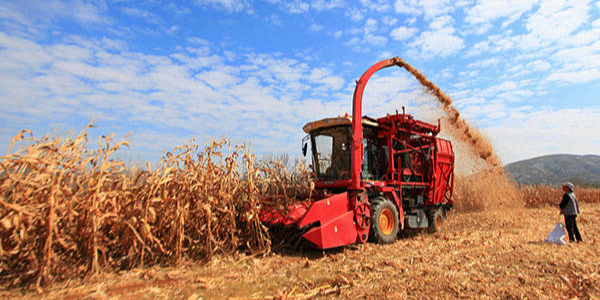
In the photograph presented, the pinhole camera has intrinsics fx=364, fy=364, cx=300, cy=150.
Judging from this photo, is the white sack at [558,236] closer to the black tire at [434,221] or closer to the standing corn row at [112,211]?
the black tire at [434,221]

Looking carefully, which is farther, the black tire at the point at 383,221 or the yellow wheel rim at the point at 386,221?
the yellow wheel rim at the point at 386,221

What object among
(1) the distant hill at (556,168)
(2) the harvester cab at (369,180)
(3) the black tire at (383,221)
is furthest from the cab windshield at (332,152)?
(1) the distant hill at (556,168)

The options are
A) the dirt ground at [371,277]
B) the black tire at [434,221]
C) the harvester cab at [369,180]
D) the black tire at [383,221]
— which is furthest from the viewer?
the black tire at [434,221]

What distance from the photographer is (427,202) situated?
895 cm

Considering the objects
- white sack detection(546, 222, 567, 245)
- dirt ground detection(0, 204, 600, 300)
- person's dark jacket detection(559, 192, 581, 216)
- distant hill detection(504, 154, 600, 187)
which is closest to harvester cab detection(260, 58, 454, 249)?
dirt ground detection(0, 204, 600, 300)

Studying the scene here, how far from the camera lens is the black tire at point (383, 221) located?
6543 mm

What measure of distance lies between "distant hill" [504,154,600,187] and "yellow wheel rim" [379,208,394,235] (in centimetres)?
5034

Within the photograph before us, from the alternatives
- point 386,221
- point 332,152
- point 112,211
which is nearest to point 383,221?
point 386,221

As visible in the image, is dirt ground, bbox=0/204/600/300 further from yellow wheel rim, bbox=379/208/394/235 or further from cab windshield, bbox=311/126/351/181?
cab windshield, bbox=311/126/351/181

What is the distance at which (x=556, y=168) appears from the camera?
183 feet

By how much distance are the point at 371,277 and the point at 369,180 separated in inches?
118

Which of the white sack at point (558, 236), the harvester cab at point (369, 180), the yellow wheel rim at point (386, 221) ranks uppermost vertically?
the harvester cab at point (369, 180)

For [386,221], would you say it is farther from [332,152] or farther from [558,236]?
[558,236]

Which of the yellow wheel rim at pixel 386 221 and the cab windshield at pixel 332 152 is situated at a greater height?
the cab windshield at pixel 332 152
